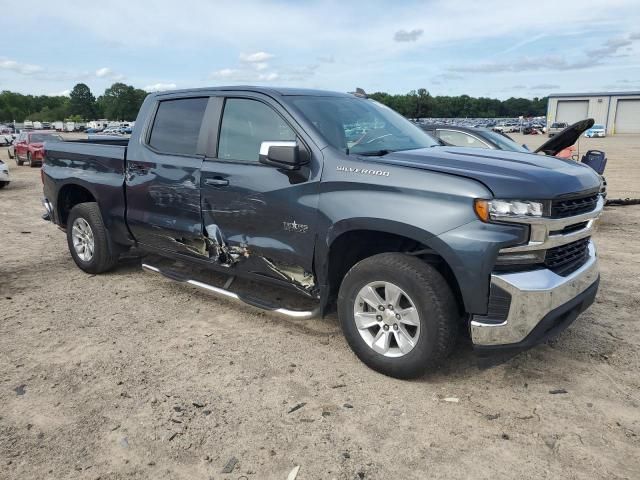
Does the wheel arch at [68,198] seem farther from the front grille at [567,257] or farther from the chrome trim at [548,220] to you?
the front grille at [567,257]

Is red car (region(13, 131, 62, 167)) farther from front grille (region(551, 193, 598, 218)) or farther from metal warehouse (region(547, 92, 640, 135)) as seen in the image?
metal warehouse (region(547, 92, 640, 135))

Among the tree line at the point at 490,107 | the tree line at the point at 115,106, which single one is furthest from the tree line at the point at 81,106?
the tree line at the point at 490,107

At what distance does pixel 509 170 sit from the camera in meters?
3.24

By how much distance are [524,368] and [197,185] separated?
2922 millimetres

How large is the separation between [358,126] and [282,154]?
838 mm

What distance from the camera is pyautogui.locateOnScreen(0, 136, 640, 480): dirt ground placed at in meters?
2.73

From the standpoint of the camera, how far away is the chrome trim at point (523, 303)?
3.02m

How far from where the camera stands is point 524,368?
3.74m

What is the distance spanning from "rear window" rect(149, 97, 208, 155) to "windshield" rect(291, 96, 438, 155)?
1.05 m

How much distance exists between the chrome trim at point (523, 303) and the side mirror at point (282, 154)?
151 centimetres

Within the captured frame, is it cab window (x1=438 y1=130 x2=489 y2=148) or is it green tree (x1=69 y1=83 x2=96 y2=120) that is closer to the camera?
cab window (x1=438 y1=130 x2=489 y2=148)

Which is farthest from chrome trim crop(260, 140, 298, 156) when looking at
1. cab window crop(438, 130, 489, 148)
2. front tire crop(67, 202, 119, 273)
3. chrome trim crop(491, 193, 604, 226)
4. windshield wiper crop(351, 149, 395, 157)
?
cab window crop(438, 130, 489, 148)

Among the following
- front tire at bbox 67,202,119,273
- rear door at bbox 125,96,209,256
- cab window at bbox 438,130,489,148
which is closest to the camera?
rear door at bbox 125,96,209,256

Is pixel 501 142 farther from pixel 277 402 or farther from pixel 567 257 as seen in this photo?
pixel 277 402
